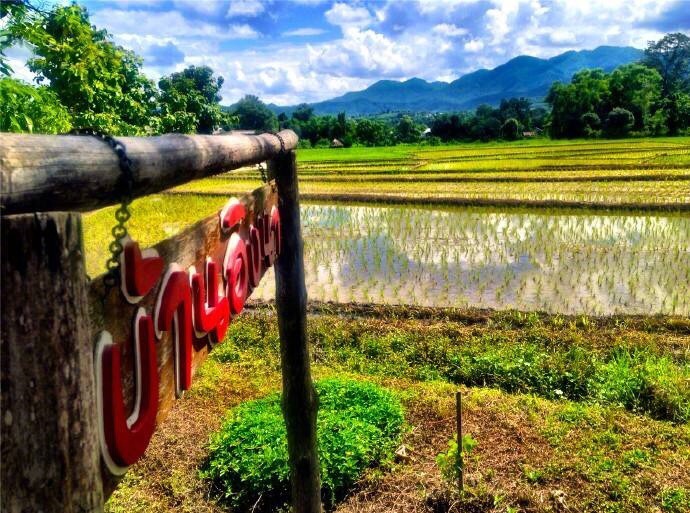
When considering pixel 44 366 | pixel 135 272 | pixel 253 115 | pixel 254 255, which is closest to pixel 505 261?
pixel 254 255

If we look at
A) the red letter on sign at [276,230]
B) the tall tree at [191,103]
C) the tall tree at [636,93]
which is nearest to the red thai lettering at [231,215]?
the red letter on sign at [276,230]

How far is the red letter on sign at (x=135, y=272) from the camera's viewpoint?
0.96m

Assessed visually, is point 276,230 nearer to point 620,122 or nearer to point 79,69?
point 79,69

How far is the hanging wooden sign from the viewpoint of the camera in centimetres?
91

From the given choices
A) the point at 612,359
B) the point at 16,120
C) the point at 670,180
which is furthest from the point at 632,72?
the point at 16,120

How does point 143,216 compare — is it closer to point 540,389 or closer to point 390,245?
point 390,245

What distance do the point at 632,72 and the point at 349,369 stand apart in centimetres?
4098

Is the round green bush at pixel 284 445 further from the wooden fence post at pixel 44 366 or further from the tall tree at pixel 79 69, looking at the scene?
the tall tree at pixel 79 69

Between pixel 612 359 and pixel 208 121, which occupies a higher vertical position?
pixel 208 121

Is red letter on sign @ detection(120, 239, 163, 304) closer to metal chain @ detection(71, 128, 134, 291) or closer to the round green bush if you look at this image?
metal chain @ detection(71, 128, 134, 291)

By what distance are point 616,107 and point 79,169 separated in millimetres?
41025

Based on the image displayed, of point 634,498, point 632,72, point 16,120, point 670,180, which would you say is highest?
point 632,72

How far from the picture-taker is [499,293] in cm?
728

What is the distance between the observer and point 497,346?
5371mm
